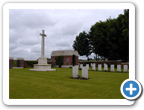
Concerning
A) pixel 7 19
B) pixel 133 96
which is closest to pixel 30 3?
pixel 7 19

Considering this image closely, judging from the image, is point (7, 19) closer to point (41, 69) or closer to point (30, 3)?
point (30, 3)

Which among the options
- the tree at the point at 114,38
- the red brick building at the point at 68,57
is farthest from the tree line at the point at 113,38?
the red brick building at the point at 68,57

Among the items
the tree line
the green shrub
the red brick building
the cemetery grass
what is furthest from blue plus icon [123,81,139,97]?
the green shrub

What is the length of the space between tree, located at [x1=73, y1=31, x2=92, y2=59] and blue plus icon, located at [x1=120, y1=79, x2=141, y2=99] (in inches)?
1479

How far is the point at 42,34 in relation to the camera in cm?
1795

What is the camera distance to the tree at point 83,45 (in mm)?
41438

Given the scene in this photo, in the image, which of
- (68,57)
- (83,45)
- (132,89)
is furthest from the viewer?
(83,45)

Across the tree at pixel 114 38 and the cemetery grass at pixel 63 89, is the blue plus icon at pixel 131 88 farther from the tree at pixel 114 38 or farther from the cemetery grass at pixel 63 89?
the tree at pixel 114 38

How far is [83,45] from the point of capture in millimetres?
41938

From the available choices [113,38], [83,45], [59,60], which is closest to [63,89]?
[113,38]

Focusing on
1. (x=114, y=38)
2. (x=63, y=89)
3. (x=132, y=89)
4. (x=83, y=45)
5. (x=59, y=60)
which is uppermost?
(x=114, y=38)

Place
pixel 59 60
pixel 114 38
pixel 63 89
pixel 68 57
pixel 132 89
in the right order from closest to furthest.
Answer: pixel 132 89
pixel 63 89
pixel 114 38
pixel 59 60
pixel 68 57

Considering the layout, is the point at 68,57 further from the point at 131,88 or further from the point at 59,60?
the point at 131,88

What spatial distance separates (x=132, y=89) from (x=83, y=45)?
38697mm
